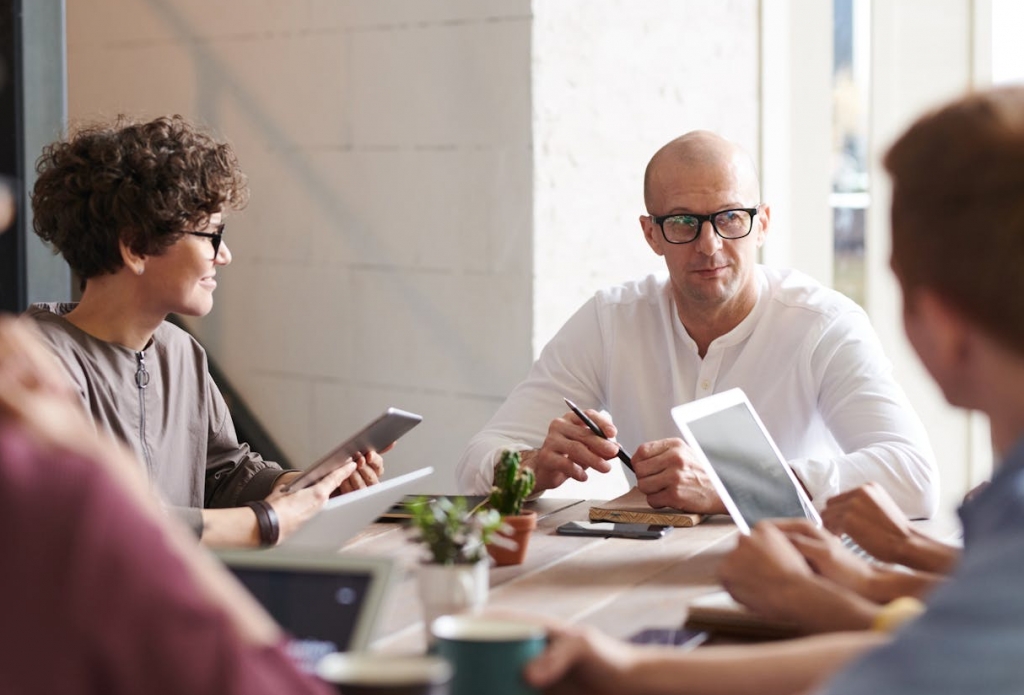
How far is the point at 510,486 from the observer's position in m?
1.94

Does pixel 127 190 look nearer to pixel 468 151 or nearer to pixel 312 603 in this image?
pixel 312 603

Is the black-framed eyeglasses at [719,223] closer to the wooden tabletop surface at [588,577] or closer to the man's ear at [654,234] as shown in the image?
the man's ear at [654,234]

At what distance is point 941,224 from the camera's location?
1.12 metres

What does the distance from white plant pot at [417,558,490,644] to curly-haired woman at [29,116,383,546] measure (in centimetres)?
76

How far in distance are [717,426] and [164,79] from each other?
124 inches

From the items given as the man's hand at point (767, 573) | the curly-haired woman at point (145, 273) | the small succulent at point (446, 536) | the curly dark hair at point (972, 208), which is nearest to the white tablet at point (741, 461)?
the man's hand at point (767, 573)

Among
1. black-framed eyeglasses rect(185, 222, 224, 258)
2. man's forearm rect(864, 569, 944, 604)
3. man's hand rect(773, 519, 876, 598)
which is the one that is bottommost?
man's forearm rect(864, 569, 944, 604)

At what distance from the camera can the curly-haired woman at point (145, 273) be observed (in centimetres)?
233

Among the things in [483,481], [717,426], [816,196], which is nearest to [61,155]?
[483,481]

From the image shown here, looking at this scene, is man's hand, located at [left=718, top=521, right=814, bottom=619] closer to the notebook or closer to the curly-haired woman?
the notebook

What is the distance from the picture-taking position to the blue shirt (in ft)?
3.26

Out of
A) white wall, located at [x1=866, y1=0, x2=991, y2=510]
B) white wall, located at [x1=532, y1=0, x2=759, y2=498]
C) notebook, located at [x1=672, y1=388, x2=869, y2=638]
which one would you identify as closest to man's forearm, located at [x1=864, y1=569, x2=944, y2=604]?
notebook, located at [x1=672, y1=388, x2=869, y2=638]

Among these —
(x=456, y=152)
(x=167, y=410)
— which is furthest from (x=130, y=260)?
(x=456, y=152)

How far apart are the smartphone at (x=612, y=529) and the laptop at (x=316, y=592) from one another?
90cm
